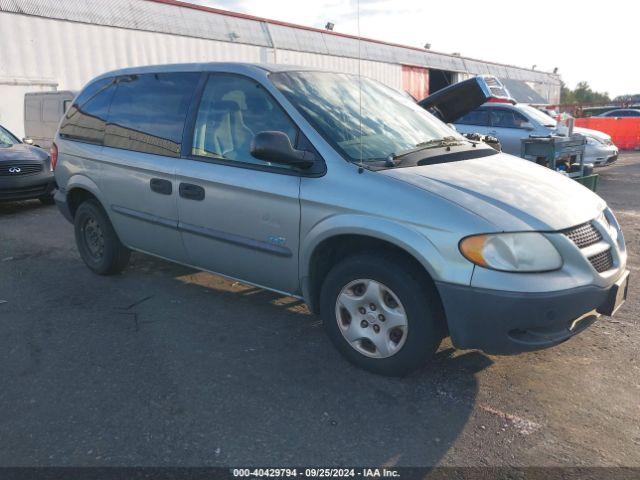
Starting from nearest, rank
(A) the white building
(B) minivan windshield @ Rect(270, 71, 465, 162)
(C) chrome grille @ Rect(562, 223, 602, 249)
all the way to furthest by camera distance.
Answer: (C) chrome grille @ Rect(562, 223, 602, 249) < (B) minivan windshield @ Rect(270, 71, 465, 162) < (A) the white building

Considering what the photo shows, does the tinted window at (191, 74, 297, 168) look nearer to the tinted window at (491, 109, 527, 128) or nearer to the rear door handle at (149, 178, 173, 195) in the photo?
the rear door handle at (149, 178, 173, 195)

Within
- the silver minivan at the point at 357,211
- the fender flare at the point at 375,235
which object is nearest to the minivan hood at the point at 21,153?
the silver minivan at the point at 357,211

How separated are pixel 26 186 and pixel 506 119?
9263 mm

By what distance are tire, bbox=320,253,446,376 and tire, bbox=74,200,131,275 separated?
244cm

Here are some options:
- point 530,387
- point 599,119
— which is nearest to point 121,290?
point 530,387

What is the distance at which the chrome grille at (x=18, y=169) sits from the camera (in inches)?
317

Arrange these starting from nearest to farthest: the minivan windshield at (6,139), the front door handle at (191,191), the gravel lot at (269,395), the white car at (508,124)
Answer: the gravel lot at (269,395)
the front door handle at (191,191)
the minivan windshield at (6,139)
the white car at (508,124)

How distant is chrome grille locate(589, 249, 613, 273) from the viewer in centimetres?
273

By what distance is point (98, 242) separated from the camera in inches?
192

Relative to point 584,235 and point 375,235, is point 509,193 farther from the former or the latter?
point 375,235

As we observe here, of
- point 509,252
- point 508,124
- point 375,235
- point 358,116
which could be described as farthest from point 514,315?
point 508,124

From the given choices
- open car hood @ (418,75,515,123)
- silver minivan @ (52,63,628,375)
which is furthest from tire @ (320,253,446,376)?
open car hood @ (418,75,515,123)

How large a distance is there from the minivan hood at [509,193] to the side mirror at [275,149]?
530 mm

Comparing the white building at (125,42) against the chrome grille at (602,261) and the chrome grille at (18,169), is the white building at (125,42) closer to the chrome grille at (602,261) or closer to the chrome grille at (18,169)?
the chrome grille at (18,169)
